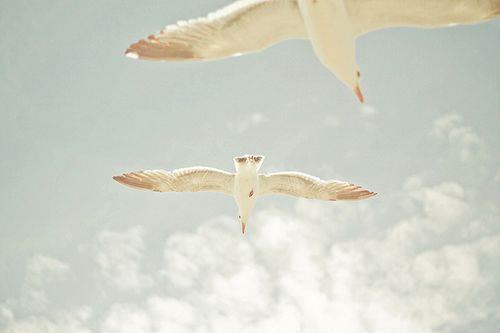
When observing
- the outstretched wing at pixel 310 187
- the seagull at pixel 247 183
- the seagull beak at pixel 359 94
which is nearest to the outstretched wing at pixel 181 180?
the seagull at pixel 247 183

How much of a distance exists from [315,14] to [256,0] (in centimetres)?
68

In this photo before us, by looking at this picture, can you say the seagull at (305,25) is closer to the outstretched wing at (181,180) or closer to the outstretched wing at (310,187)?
the outstretched wing at (310,187)

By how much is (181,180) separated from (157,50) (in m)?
5.25

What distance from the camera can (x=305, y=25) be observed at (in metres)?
6.15

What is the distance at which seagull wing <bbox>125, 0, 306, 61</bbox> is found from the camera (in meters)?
5.52

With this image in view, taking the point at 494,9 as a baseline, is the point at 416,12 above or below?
above

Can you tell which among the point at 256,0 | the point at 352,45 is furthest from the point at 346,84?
the point at 256,0

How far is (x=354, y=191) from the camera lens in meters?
10.4

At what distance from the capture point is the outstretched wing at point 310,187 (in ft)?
34.3

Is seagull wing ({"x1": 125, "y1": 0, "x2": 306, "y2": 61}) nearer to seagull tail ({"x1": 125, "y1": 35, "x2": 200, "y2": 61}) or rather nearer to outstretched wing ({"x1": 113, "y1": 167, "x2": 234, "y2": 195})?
seagull tail ({"x1": 125, "y1": 35, "x2": 200, "y2": 61})

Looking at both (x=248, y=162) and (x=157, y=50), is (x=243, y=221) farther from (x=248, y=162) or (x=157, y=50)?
(x=157, y=50)

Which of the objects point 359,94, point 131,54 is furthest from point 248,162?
point 131,54

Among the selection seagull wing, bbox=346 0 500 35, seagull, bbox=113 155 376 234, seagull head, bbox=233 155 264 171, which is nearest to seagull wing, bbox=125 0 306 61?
seagull wing, bbox=346 0 500 35

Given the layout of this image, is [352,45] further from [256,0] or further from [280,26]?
[256,0]
